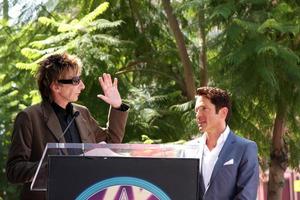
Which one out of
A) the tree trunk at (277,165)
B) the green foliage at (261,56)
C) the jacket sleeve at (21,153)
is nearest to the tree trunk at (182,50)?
the tree trunk at (277,165)

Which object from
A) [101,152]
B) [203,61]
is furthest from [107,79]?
[203,61]

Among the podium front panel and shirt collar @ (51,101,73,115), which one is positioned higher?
shirt collar @ (51,101,73,115)

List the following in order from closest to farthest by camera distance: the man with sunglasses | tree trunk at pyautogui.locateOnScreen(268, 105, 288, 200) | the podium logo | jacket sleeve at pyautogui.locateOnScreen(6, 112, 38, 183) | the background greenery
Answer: the podium logo < jacket sleeve at pyautogui.locateOnScreen(6, 112, 38, 183) < the man with sunglasses < the background greenery < tree trunk at pyautogui.locateOnScreen(268, 105, 288, 200)

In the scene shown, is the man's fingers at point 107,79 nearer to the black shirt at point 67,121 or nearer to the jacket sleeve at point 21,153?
the black shirt at point 67,121

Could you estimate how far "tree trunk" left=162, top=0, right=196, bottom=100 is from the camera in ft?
26.5

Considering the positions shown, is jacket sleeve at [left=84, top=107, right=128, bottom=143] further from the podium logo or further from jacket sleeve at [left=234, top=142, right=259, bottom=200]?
the podium logo

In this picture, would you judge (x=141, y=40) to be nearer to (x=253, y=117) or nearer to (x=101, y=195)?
(x=253, y=117)

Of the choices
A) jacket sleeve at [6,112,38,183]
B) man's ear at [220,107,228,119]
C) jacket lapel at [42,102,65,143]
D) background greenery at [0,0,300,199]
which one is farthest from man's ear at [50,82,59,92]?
background greenery at [0,0,300,199]

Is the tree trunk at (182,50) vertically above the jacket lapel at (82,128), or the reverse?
the tree trunk at (182,50)

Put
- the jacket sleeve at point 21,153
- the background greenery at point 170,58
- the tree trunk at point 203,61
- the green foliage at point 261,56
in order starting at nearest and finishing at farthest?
the jacket sleeve at point 21,153 → the green foliage at point 261,56 → the background greenery at point 170,58 → the tree trunk at point 203,61

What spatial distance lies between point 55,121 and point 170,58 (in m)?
5.50

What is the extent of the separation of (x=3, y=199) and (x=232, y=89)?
144 inches

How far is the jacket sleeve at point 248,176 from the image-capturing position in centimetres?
333

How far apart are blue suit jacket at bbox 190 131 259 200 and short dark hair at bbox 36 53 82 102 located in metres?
0.91
